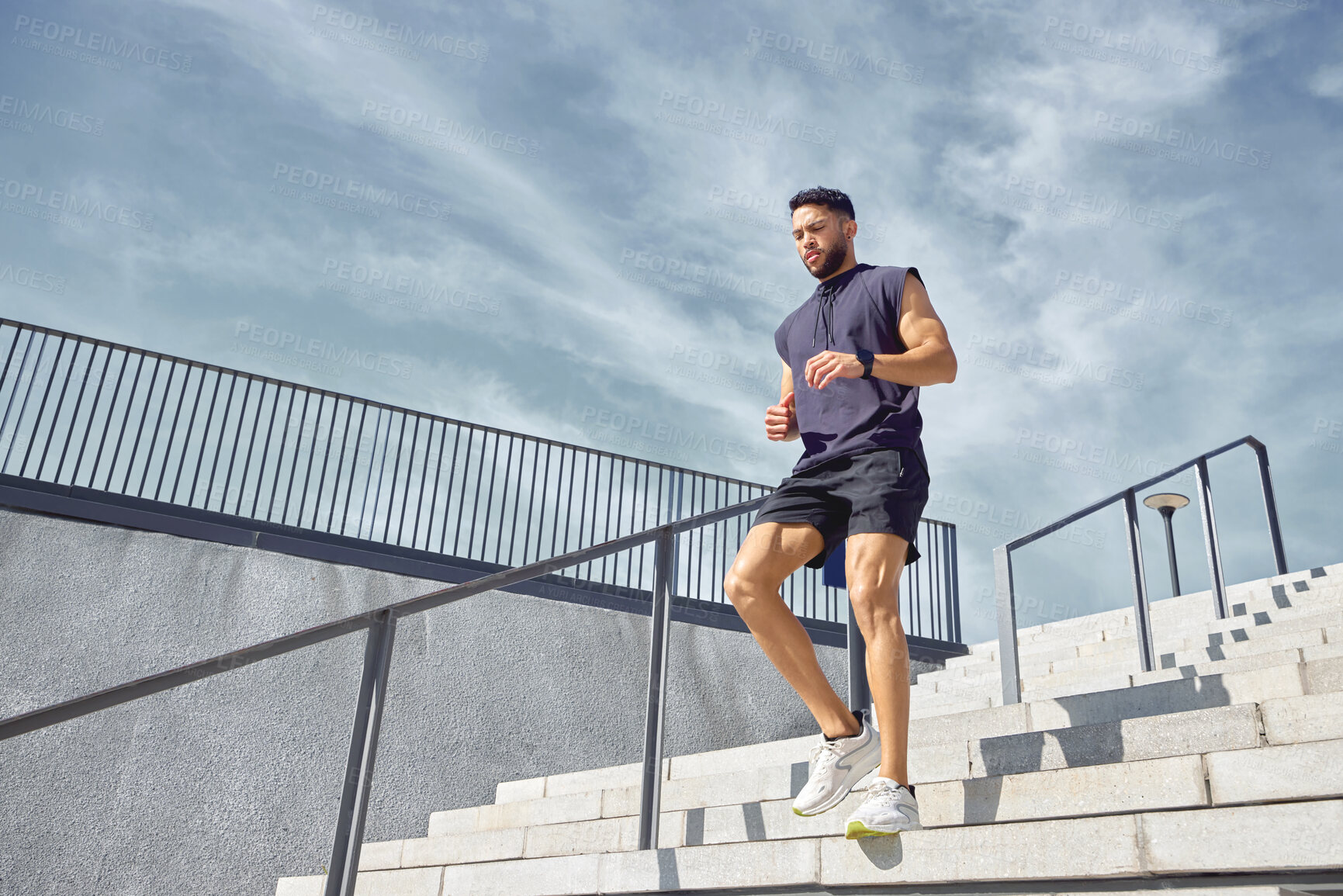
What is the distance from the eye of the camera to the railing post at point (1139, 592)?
15.9 ft

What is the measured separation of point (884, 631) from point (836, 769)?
386 millimetres

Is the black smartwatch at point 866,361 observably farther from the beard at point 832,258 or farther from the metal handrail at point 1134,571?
the metal handrail at point 1134,571

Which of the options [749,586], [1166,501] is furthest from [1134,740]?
[1166,501]

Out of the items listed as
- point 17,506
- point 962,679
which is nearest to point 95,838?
point 17,506

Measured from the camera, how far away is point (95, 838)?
5707 mm

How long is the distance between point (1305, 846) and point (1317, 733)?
1.41 ft

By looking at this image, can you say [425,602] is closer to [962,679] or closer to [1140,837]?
[1140,837]

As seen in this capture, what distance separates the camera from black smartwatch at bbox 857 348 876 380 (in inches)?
98.8

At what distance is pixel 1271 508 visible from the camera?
7730 mm

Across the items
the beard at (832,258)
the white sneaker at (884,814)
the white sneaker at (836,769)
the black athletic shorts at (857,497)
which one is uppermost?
the beard at (832,258)

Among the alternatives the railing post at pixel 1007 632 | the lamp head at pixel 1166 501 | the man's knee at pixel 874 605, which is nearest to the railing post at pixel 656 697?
the man's knee at pixel 874 605

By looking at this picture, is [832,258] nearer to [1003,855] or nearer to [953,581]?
[1003,855]

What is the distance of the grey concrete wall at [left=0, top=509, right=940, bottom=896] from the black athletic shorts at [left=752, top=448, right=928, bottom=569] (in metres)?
4.75

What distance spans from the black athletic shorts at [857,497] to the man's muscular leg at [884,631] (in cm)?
5
